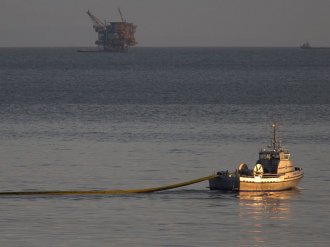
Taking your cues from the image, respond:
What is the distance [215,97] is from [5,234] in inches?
5198

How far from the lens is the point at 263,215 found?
252ft

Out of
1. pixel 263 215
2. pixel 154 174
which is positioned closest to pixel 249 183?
pixel 263 215

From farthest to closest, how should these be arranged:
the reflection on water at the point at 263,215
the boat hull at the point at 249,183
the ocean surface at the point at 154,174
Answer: the boat hull at the point at 249,183, the ocean surface at the point at 154,174, the reflection on water at the point at 263,215

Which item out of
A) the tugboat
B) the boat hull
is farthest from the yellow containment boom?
the tugboat

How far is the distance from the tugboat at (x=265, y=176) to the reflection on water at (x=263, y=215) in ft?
1.83

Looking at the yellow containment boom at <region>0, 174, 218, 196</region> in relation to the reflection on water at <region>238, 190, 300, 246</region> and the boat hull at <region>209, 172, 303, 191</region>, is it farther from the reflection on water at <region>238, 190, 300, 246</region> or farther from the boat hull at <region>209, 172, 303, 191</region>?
the reflection on water at <region>238, 190, 300, 246</region>

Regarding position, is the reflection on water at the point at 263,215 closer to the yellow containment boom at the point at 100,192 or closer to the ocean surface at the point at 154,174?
the ocean surface at the point at 154,174

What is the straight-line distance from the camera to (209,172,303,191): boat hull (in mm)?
86625

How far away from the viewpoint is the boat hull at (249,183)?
86625mm

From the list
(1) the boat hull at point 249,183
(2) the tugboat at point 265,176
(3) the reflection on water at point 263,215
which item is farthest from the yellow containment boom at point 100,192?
(3) the reflection on water at point 263,215

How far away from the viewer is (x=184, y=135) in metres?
124

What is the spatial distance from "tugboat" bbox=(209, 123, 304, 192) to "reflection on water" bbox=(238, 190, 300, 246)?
0.56 m

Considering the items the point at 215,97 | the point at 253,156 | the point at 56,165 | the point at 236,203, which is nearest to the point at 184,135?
the point at 253,156

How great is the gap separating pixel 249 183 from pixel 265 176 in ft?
4.71
